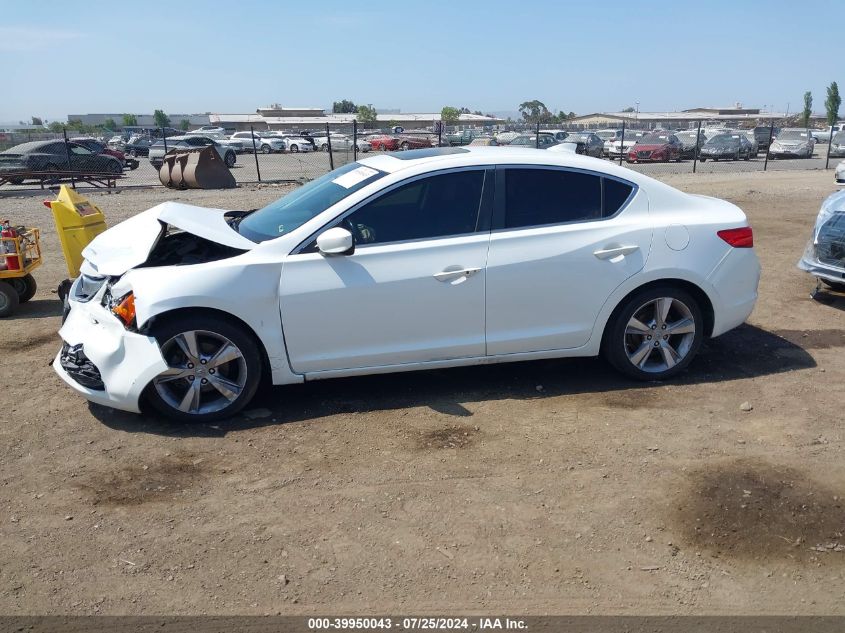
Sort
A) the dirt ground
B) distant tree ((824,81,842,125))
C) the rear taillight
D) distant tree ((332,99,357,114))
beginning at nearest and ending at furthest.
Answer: the dirt ground
the rear taillight
distant tree ((824,81,842,125))
distant tree ((332,99,357,114))

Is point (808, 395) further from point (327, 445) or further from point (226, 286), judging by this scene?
point (226, 286)

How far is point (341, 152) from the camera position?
24922 millimetres

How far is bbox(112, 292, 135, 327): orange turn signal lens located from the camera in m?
4.40

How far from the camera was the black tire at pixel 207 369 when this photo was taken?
4422 mm

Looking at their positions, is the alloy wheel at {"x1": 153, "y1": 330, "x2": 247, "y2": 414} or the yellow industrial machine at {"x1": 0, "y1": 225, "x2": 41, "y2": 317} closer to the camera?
the alloy wheel at {"x1": 153, "y1": 330, "x2": 247, "y2": 414}

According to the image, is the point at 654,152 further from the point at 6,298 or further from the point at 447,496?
the point at 447,496

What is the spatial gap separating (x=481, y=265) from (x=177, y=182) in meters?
16.5

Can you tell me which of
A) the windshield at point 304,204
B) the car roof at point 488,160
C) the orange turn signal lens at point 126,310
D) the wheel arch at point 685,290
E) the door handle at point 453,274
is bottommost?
the wheel arch at point 685,290

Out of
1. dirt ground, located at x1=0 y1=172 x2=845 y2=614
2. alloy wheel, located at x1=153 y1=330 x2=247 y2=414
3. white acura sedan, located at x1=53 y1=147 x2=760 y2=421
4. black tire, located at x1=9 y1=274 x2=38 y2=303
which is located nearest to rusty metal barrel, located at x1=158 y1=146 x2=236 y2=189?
black tire, located at x1=9 y1=274 x2=38 y2=303

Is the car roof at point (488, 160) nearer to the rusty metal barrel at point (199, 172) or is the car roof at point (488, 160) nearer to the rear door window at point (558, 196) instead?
the rear door window at point (558, 196)

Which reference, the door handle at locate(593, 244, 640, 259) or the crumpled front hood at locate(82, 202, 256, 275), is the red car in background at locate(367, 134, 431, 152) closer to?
the crumpled front hood at locate(82, 202, 256, 275)

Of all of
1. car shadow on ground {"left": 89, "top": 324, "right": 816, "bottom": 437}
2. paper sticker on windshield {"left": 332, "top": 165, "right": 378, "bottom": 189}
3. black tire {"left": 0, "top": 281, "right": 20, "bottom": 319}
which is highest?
paper sticker on windshield {"left": 332, "top": 165, "right": 378, "bottom": 189}

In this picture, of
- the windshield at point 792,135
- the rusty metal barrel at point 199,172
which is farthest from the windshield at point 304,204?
the windshield at point 792,135

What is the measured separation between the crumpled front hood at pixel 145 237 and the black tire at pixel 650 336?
8.38 ft
